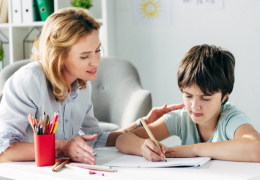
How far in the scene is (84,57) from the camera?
1.12m

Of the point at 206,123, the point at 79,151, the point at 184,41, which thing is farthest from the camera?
the point at 184,41

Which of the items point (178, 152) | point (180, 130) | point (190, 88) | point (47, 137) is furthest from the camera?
point (180, 130)

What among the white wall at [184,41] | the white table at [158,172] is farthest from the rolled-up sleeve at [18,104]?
the white wall at [184,41]

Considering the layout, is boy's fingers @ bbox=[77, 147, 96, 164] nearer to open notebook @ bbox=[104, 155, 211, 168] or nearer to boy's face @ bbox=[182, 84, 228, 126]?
open notebook @ bbox=[104, 155, 211, 168]

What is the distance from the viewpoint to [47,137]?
A: 827 millimetres

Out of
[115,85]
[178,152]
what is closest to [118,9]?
[115,85]

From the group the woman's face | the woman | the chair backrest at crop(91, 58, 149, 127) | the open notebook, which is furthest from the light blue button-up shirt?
the chair backrest at crop(91, 58, 149, 127)

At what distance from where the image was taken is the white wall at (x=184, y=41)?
2.23 metres

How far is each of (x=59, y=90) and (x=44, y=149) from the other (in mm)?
306

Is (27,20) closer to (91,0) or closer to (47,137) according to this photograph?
(91,0)

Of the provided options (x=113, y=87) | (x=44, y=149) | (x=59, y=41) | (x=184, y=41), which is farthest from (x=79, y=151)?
(x=184, y=41)

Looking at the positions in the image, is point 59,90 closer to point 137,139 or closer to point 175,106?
point 137,139

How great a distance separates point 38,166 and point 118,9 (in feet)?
A: 6.60

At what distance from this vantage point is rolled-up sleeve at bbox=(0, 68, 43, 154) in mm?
954
